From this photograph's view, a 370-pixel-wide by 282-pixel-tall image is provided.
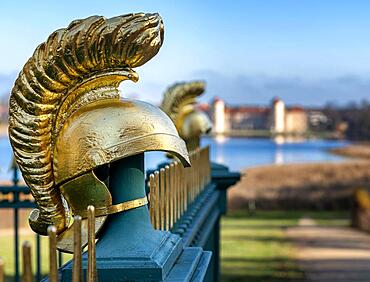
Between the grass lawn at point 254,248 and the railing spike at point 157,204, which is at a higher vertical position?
the railing spike at point 157,204

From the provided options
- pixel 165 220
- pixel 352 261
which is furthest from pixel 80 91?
pixel 352 261

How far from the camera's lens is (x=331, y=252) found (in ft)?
52.1

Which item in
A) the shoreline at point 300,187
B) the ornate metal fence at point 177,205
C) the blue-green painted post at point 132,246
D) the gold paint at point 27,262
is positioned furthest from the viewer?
the shoreline at point 300,187

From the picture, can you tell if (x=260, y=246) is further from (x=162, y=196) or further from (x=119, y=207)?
(x=119, y=207)

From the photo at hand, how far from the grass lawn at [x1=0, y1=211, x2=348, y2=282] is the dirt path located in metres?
0.29

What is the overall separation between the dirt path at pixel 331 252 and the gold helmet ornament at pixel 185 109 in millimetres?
7933

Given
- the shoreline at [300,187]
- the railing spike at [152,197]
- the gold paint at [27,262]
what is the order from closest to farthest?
1. the gold paint at [27,262]
2. the railing spike at [152,197]
3. the shoreline at [300,187]

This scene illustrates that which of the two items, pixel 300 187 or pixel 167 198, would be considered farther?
pixel 300 187

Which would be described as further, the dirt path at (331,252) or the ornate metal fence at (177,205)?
the dirt path at (331,252)

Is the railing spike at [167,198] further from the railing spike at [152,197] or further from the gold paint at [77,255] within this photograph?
the gold paint at [77,255]

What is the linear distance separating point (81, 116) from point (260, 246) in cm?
1423

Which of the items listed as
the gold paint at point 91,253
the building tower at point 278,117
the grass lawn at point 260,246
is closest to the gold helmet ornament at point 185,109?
the gold paint at point 91,253

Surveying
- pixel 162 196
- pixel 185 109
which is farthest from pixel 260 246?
pixel 162 196

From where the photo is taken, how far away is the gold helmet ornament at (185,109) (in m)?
5.01
